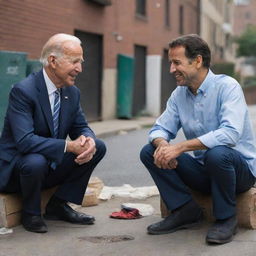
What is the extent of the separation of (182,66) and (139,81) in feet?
57.3

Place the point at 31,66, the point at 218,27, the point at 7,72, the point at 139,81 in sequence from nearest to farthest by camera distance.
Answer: the point at 7,72
the point at 31,66
the point at 139,81
the point at 218,27

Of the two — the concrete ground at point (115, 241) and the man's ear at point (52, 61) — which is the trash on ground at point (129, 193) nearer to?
the concrete ground at point (115, 241)

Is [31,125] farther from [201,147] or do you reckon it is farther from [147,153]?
[201,147]

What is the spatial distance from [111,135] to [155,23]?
1050cm

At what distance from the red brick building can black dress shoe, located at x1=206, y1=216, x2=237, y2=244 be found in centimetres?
827

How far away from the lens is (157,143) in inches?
176

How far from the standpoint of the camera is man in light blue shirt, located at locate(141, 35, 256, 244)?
13.7ft

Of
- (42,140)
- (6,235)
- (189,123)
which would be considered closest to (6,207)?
(6,235)

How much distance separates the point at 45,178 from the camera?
4621mm

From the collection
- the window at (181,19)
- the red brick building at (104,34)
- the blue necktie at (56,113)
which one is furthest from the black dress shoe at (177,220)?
the window at (181,19)

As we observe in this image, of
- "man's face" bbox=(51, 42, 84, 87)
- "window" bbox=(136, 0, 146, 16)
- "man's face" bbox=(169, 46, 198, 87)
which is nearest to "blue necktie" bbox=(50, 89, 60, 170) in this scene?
"man's face" bbox=(51, 42, 84, 87)

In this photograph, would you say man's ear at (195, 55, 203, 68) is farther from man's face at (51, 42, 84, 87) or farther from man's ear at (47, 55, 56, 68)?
man's ear at (47, 55, 56, 68)

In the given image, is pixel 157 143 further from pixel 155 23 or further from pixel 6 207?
pixel 155 23

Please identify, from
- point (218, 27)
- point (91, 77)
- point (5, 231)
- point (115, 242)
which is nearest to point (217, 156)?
point (115, 242)
